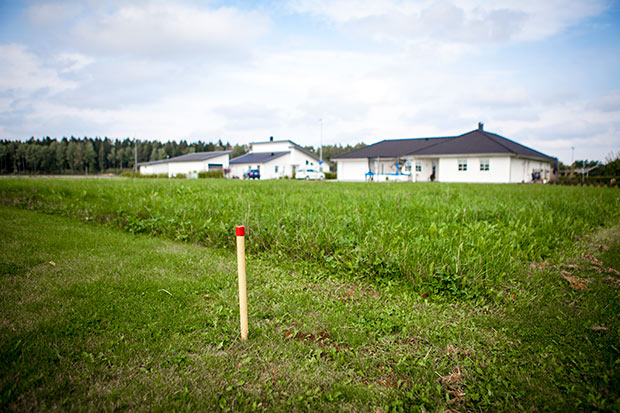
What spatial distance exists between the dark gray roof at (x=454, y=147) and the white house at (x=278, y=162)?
1118cm

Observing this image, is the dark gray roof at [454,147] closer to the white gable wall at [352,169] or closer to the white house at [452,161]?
the white house at [452,161]

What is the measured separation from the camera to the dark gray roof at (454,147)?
27.4 metres

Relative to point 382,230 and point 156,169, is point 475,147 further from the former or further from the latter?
point 156,169

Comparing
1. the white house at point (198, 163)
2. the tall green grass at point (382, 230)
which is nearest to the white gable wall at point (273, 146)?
the white house at point (198, 163)

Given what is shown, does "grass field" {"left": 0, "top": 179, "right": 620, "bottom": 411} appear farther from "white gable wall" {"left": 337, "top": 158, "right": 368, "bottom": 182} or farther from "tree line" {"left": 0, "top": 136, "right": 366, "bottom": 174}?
"tree line" {"left": 0, "top": 136, "right": 366, "bottom": 174}

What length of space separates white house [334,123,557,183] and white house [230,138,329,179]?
10717 millimetres

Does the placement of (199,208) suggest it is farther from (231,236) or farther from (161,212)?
(231,236)

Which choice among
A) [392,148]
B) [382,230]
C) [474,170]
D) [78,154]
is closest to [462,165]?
[474,170]

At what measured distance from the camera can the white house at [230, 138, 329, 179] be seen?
142 feet

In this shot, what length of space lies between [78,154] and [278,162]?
57466mm

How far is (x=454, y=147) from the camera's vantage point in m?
29.0

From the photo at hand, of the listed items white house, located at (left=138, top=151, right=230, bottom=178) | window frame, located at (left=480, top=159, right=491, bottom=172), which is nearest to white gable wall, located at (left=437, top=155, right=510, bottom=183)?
window frame, located at (left=480, top=159, right=491, bottom=172)

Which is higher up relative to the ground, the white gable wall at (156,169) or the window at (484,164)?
the white gable wall at (156,169)

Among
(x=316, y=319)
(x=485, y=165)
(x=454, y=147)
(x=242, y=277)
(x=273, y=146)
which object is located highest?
(x=273, y=146)
